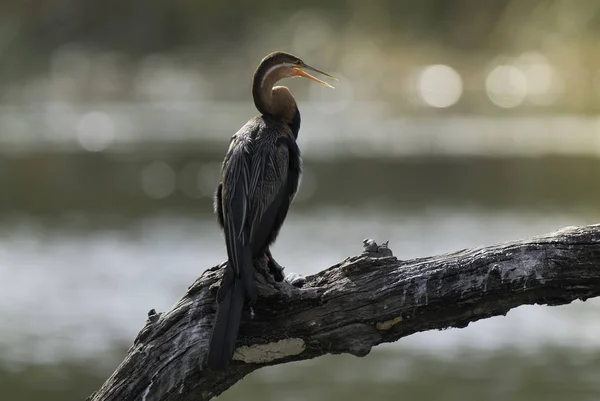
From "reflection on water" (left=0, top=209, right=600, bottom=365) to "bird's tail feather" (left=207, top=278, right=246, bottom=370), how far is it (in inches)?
266

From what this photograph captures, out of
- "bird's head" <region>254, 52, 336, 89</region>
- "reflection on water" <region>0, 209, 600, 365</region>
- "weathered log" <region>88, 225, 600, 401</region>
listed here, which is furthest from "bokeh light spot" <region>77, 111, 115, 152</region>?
"weathered log" <region>88, 225, 600, 401</region>

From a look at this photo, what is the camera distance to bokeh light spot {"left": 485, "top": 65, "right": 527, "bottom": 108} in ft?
147

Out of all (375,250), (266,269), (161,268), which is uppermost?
(161,268)

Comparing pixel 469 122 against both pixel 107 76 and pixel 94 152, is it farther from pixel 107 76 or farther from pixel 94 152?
pixel 107 76

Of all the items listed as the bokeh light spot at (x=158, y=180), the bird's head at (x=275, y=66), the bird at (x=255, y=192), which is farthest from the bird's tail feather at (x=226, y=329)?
the bokeh light spot at (x=158, y=180)

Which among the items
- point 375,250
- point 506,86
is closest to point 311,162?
point 375,250

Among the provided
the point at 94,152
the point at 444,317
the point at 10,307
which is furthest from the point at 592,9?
the point at 444,317

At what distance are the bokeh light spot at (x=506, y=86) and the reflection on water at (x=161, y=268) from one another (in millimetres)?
26225

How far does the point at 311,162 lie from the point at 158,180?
4.18 meters

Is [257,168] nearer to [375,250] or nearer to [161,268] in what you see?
[375,250]

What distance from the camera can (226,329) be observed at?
4246 mm

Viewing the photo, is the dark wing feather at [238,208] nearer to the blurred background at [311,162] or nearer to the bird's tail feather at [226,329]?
the bird's tail feather at [226,329]

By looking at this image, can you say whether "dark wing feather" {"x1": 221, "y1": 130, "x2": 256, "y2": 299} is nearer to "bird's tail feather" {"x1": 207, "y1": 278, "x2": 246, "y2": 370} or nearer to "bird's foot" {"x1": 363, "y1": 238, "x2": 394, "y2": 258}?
"bird's tail feather" {"x1": 207, "y1": 278, "x2": 246, "y2": 370}

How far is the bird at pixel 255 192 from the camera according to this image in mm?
4277
